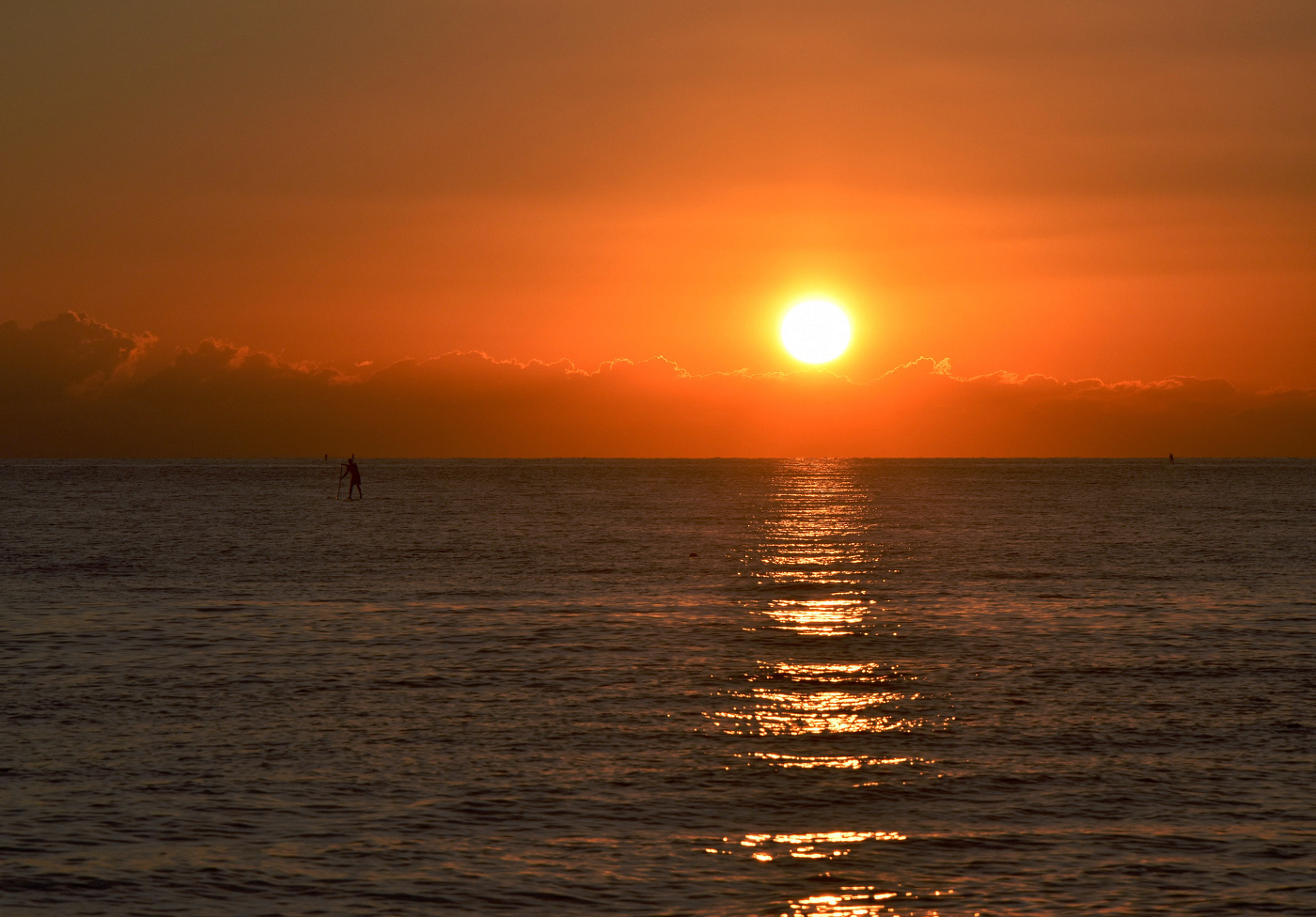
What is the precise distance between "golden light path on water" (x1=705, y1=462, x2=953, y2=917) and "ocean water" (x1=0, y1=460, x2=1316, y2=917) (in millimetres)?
83

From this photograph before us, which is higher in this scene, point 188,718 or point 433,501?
point 433,501

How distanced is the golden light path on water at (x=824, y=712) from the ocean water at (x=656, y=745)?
83mm

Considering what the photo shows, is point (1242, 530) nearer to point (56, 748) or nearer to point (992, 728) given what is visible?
point (992, 728)

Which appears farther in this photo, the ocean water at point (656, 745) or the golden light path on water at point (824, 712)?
the ocean water at point (656, 745)

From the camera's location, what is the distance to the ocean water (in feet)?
40.1

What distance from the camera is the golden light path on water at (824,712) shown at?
11984 millimetres

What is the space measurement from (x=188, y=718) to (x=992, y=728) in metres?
12.2

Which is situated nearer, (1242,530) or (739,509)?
(1242,530)

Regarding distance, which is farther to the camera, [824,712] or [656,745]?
[824,712]

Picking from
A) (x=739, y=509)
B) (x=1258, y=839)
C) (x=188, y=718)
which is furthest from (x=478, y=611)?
(x=739, y=509)

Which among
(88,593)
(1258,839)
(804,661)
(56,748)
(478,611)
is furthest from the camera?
(88,593)

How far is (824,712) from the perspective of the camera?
20.2m

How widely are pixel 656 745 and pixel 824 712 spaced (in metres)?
3.64

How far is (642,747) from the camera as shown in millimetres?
17547
